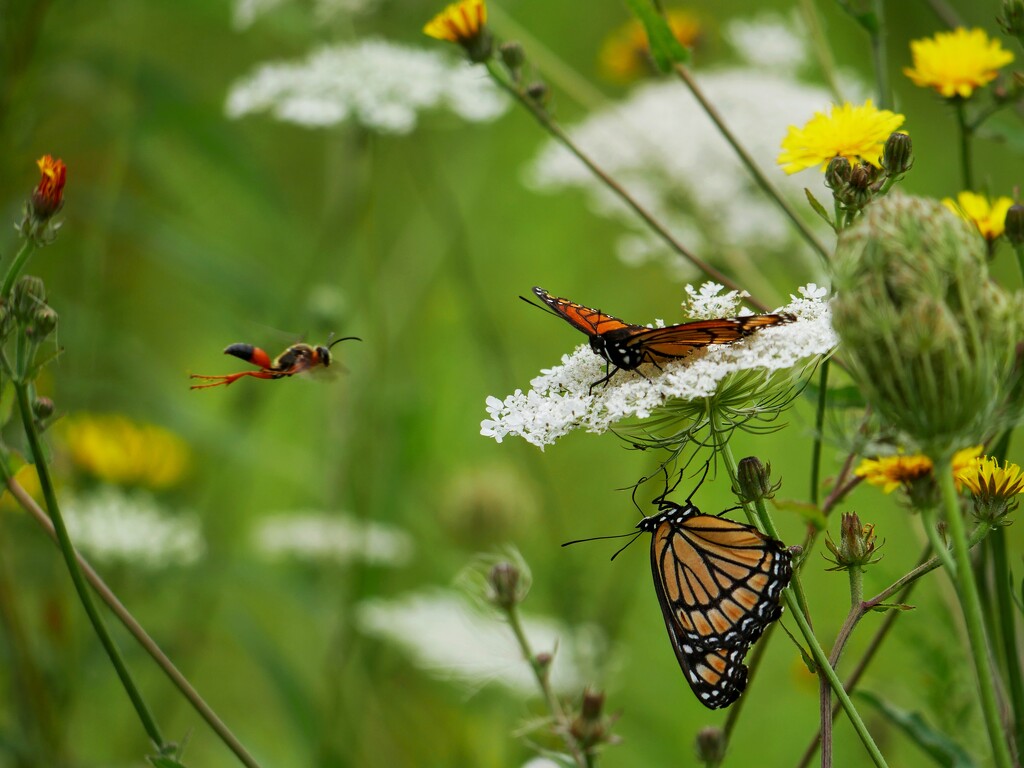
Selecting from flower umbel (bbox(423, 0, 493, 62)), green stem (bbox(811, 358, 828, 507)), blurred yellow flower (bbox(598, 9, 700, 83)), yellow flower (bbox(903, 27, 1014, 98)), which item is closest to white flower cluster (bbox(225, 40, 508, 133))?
blurred yellow flower (bbox(598, 9, 700, 83))

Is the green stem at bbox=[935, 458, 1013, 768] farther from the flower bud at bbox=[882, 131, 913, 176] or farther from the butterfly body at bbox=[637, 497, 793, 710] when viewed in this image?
the flower bud at bbox=[882, 131, 913, 176]

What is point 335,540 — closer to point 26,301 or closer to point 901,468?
point 26,301

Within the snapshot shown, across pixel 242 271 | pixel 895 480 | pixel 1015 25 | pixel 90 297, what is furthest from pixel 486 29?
pixel 90 297

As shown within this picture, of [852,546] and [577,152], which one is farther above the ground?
[577,152]

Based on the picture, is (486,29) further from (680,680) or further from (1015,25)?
(680,680)

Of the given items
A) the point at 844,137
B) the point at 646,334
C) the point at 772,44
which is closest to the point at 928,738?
the point at 646,334

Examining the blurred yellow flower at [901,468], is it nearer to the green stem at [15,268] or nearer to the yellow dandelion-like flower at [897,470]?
the yellow dandelion-like flower at [897,470]
